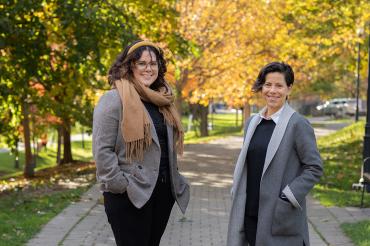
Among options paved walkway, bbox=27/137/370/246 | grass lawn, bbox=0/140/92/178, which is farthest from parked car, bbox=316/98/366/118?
paved walkway, bbox=27/137/370/246

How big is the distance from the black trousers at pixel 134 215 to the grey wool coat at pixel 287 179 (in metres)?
0.64

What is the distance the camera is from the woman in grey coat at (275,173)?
163 inches

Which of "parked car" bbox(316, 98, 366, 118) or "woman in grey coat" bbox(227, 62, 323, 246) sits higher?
"woman in grey coat" bbox(227, 62, 323, 246)

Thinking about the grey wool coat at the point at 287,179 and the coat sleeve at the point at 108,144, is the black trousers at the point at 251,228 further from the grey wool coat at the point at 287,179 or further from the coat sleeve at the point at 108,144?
the coat sleeve at the point at 108,144

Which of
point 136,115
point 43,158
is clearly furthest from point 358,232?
point 43,158

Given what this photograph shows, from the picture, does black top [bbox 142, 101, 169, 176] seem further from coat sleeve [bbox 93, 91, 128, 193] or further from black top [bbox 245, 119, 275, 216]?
black top [bbox 245, 119, 275, 216]

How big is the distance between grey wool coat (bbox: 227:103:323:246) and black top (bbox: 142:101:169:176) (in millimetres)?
627

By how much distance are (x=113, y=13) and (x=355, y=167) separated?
6.31 meters

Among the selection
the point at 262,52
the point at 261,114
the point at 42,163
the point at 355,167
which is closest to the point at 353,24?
the point at 355,167

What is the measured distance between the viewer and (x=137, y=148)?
4.18 metres

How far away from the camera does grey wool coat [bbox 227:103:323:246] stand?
4129 mm

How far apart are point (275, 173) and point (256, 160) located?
181 millimetres

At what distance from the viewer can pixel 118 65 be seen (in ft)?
14.3

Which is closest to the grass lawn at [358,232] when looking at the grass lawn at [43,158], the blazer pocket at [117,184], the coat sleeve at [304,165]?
the coat sleeve at [304,165]
